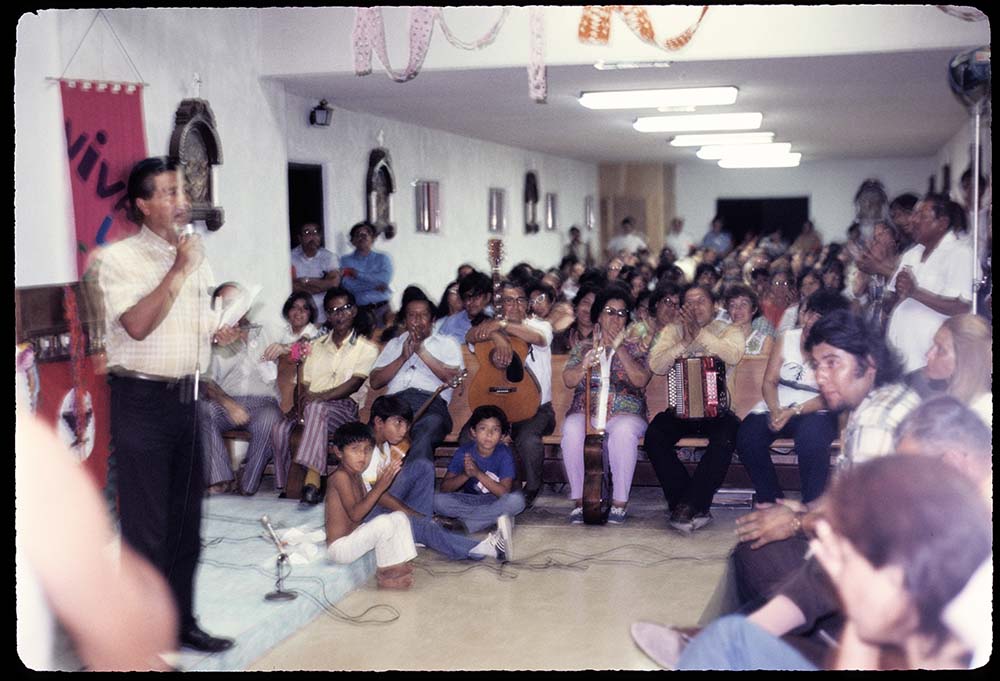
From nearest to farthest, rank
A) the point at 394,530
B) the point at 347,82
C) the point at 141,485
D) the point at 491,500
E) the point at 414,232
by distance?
the point at 141,485 < the point at 394,530 < the point at 491,500 < the point at 347,82 < the point at 414,232

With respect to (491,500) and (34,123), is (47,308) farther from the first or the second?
(491,500)

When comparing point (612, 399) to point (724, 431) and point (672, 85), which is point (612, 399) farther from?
point (672, 85)

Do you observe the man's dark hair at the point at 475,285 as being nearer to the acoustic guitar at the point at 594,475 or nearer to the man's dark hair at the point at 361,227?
the acoustic guitar at the point at 594,475

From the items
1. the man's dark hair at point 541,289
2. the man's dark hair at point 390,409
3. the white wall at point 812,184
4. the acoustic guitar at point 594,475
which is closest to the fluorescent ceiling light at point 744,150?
the white wall at point 812,184

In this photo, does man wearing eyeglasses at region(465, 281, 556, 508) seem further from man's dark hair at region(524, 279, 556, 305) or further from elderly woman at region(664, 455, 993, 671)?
elderly woman at region(664, 455, 993, 671)

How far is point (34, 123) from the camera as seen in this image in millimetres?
3562

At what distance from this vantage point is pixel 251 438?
5969 millimetres

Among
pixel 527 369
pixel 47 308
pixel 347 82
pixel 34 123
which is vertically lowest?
pixel 527 369

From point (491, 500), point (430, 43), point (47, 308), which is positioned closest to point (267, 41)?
point (430, 43)

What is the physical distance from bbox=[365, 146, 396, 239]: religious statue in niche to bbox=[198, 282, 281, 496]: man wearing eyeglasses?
116 inches

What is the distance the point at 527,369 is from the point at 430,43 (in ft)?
Result: 5.93

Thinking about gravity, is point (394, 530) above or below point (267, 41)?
below

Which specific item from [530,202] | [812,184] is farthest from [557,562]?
[812,184]

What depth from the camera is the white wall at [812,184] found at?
1892 centimetres
